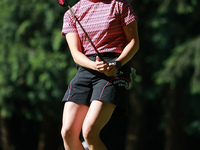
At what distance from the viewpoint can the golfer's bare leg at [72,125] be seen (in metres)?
2.80

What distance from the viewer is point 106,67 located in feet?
8.67

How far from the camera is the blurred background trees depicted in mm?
8953

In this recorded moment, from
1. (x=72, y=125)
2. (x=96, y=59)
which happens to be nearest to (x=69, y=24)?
(x=96, y=59)

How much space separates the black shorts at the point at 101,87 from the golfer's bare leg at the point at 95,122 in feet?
0.16

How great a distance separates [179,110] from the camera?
33.7 feet

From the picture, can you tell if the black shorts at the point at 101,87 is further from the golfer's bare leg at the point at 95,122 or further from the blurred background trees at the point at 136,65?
the blurred background trees at the point at 136,65

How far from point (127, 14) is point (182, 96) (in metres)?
7.66

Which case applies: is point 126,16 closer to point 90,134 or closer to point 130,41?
point 130,41

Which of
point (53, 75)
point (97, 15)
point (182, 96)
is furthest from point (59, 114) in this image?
point (97, 15)

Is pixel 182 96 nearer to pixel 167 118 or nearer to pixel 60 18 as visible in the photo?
pixel 167 118

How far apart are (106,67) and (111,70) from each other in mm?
40

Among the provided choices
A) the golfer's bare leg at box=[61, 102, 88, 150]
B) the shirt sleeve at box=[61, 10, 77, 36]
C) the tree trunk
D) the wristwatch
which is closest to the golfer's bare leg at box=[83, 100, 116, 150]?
the golfer's bare leg at box=[61, 102, 88, 150]

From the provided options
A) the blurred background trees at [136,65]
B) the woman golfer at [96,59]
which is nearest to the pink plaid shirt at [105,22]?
the woman golfer at [96,59]

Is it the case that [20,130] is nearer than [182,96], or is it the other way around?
[182,96]
